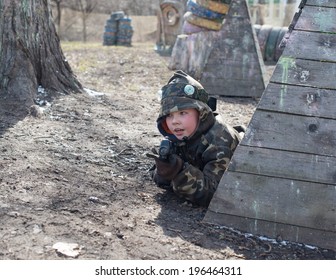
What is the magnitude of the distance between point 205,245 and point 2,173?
1.46 metres

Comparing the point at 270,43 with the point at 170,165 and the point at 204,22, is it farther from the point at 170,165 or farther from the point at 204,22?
the point at 170,165

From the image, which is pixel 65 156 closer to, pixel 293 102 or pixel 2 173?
pixel 2 173

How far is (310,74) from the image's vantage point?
2.72 m

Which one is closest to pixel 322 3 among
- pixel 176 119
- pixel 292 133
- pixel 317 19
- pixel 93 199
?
pixel 317 19

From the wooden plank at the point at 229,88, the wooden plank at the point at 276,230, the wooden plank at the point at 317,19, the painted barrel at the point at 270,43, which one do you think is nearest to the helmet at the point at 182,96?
the wooden plank at the point at 276,230

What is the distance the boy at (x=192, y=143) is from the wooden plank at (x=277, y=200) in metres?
0.27

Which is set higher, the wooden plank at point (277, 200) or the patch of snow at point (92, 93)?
the patch of snow at point (92, 93)

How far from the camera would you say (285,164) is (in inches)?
109

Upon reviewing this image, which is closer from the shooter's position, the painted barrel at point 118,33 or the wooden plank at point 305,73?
the wooden plank at point 305,73

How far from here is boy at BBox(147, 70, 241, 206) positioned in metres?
3.13

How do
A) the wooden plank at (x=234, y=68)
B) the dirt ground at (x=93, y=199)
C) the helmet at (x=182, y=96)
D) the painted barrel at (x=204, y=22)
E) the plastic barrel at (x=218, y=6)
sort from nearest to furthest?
the dirt ground at (x=93, y=199) → the helmet at (x=182, y=96) → the wooden plank at (x=234, y=68) → the plastic barrel at (x=218, y=6) → the painted barrel at (x=204, y=22)

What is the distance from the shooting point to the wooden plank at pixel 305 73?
2.70 metres

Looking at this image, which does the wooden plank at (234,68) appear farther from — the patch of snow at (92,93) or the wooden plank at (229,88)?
the patch of snow at (92,93)

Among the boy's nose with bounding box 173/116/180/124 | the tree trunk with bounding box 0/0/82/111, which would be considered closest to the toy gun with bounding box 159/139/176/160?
the boy's nose with bounding box 173/116/180/124
